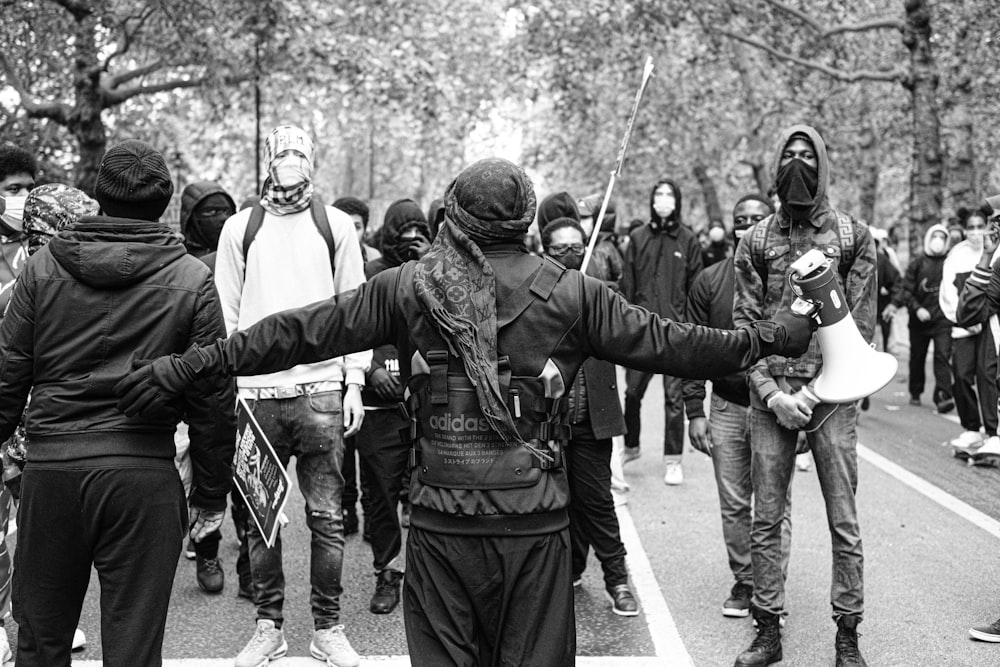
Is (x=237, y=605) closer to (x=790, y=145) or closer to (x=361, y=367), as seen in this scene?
(x=361, y=367)

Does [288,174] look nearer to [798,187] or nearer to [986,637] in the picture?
[798,187]

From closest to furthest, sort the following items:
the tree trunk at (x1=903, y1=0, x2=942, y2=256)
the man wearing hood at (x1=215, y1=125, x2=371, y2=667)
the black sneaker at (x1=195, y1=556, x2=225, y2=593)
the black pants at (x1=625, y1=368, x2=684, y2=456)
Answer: the man wearing hood at (x1=215, y1=125, x2=371, y2=667) < the black sneaker at (x1=195, y1=556, x2=225, y2=593) < the black pants at (x1=625, y1=368, x2=684, y2=456) < the tree trunk at (x1=903, y1=0, x2=942, y2=256)

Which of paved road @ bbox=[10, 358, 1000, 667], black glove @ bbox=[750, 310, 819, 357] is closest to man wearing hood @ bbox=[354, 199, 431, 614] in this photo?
paved road @ bbox=[10, 358, 1000, 667]

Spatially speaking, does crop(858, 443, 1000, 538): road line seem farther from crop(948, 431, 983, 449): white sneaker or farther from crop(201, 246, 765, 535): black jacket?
crop(201, 246, 765, 535): black jacket

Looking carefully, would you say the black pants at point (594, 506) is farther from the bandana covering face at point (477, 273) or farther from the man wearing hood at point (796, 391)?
the bandana covering face at point (477, 273)

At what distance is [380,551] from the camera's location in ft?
19.2

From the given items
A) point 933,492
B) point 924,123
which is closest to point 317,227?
point 933,492

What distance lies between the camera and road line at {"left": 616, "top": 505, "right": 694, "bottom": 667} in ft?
16.5

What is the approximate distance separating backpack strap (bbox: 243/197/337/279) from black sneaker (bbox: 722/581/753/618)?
2463 mm

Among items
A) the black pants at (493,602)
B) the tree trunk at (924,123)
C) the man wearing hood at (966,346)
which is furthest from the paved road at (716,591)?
the tree trunk at (924,123)

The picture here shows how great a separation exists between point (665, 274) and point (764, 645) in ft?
14.9

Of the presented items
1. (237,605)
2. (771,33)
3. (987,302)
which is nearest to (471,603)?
(237,605)

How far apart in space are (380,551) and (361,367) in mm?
1256

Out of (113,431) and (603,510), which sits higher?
(113,431)
